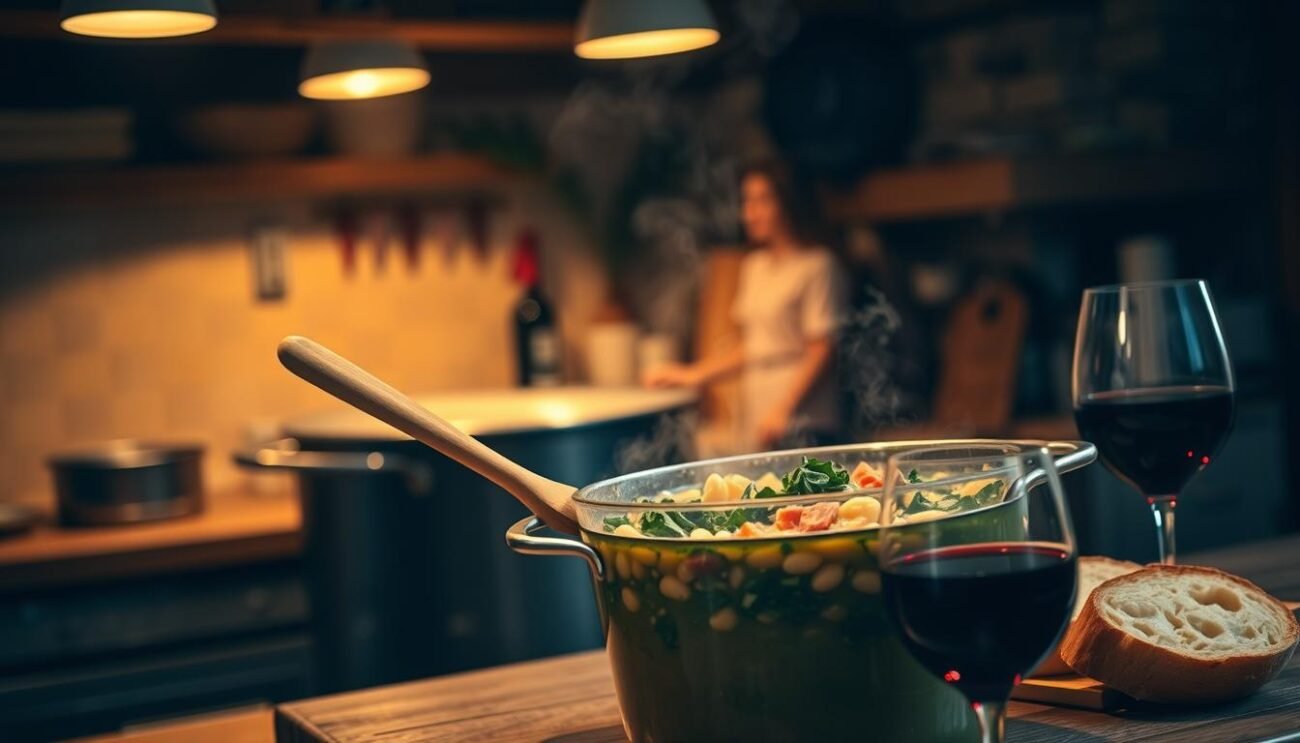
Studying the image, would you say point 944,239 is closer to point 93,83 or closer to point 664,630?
point 93,83

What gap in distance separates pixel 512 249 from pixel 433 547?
75.2 inches

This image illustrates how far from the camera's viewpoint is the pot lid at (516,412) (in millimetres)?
2252

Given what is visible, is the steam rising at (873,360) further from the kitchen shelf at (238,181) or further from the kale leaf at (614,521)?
the kale leaf at (614,521)

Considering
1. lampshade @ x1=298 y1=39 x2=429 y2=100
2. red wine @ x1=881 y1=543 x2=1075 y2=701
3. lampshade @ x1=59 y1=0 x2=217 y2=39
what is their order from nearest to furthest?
red wine @ x1=881 y1=543 x2=1075 y2=701 → lampshade @ x1=59 y1=0 x2=217 y2=39 → lampshade @ x1=298 y1=39 x2=429 y2=100

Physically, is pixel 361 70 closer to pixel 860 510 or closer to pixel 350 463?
pixel 350 463

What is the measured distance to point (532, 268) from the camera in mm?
4047

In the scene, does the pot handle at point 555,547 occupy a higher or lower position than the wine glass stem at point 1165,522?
higher

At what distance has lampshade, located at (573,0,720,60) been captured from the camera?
195 cm

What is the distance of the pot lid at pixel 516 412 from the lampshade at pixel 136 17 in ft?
2.14

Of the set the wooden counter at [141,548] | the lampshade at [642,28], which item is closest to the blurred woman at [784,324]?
the wooden counter at [141,548]

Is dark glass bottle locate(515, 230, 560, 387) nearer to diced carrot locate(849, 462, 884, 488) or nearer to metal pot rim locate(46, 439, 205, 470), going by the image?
metal pot rim locate(46, 439, 205, 470)

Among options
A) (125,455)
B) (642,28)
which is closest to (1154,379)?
(642,28)

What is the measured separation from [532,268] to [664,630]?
3.23 m

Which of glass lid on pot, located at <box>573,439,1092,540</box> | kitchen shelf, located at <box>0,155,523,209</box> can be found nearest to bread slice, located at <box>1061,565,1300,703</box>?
glass lid on pot, located at <box>573,439,1092,540</box>
